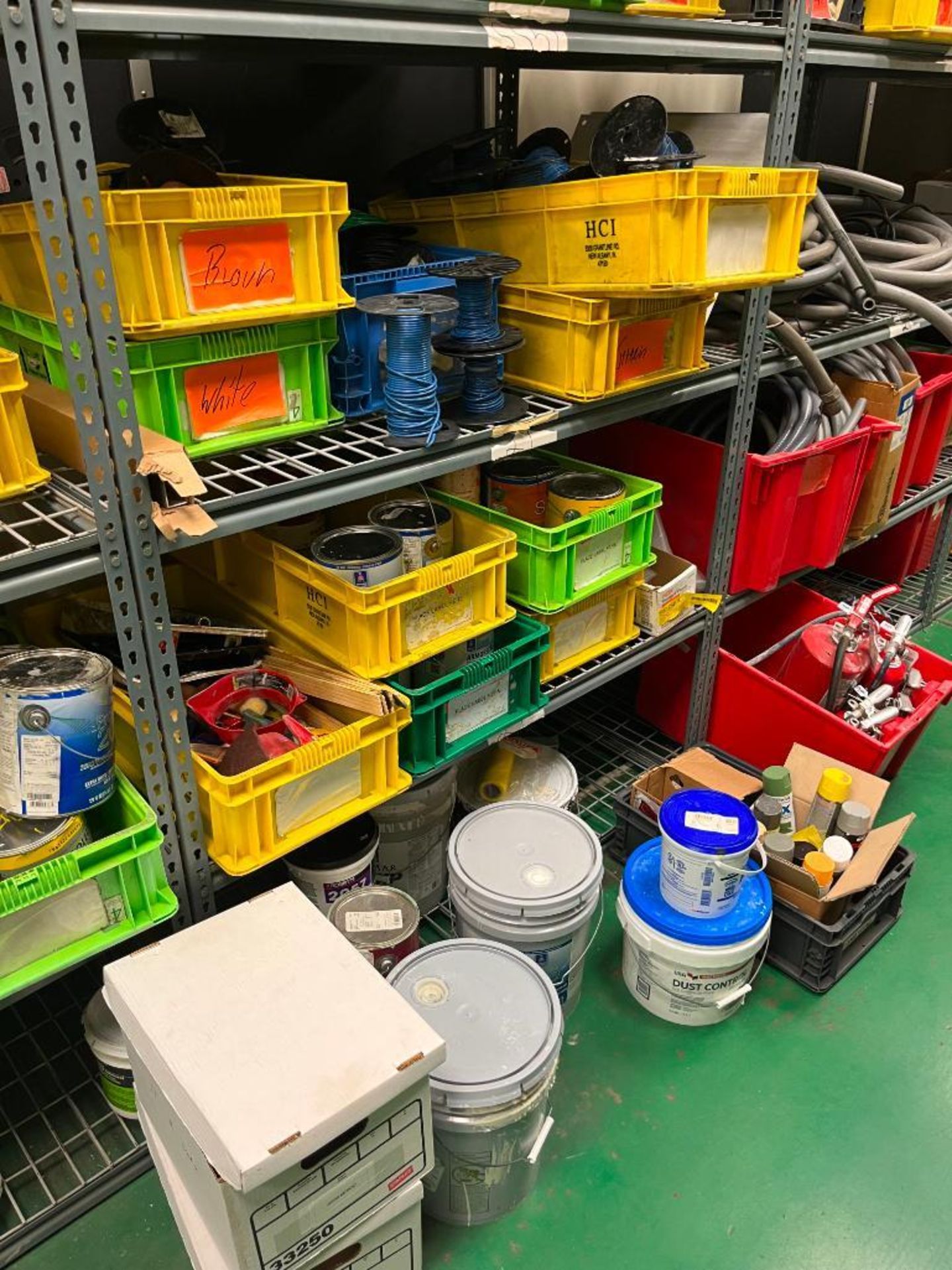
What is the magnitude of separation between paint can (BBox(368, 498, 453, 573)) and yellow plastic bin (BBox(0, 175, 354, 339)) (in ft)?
1.45

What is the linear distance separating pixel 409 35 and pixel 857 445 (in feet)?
5.01

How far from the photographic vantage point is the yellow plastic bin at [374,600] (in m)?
1.53

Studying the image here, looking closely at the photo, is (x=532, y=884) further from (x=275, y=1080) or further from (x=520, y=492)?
(x=520, y=492)

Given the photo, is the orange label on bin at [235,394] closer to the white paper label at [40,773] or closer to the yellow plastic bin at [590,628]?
the white paper label at [40,773]

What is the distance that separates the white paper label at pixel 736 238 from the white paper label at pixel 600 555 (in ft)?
1.76

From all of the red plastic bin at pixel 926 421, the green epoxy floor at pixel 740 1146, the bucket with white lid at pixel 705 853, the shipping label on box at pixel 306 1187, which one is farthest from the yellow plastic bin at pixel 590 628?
the red plastic bin at pixel 926 421

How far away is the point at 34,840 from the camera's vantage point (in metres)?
1.28

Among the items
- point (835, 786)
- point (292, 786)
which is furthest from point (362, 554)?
point (835, 786)

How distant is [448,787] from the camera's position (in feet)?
6.58

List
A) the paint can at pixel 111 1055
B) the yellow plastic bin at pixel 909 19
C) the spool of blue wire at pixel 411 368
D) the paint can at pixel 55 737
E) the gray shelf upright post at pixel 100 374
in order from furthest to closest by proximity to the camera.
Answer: the yellow plastic bin at pixel 909 19, the paint can at pixel 111 1055, the spool of blue wire at pixel 411 368, the paint can at pixel 55 737, the gray shelf upright post at pixel 100 374

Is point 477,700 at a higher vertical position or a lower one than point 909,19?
lower

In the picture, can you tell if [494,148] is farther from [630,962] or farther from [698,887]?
[630,962]

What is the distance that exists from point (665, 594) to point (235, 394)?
3.78 feet

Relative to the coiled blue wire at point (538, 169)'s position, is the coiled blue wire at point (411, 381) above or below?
below
